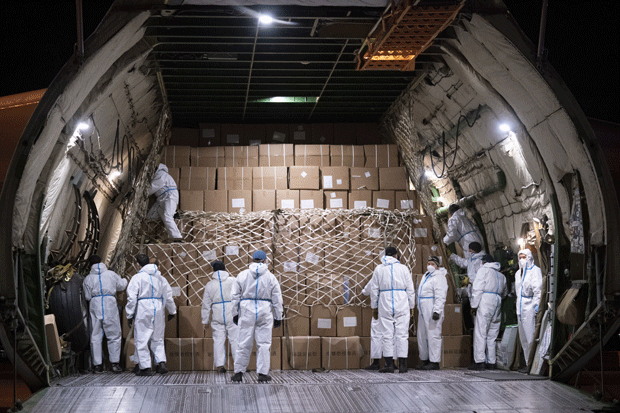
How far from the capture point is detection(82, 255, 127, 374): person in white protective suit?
9125 millimetres

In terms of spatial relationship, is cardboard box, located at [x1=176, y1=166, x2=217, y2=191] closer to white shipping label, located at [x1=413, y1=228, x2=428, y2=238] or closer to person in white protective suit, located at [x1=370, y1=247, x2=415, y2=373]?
person in white protective suit, located at [x1=370, y1=247, x2=415, y2=373]

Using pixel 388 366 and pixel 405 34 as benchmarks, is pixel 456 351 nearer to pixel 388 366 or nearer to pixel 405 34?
pixel 388 366

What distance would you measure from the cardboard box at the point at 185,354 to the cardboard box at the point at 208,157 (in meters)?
2.98

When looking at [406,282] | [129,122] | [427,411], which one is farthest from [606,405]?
[129,122]

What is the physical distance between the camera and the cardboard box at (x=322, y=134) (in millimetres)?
11531

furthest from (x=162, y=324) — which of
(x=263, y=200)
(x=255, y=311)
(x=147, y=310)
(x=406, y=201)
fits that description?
(x=406, y=201)

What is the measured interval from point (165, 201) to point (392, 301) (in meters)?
3.69

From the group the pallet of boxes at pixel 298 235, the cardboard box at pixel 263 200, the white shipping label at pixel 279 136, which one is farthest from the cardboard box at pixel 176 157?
the white shipping label at pixel 279 136

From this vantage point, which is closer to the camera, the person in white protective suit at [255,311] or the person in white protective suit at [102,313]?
the person in white protective suit at [255,311]

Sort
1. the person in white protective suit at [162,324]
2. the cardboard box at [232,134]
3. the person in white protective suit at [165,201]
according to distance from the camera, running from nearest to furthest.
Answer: the person in white protective suit at [162,324], the person in white protective suit at [165,201], the cardboard box at [232,134]

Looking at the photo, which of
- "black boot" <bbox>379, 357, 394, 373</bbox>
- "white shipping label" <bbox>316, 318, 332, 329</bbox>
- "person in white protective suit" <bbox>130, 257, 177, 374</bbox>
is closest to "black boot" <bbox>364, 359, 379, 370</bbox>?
"black boot" <bbox>379, 357, 394, 373</bbox>

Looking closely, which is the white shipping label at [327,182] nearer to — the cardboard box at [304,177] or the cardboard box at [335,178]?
the cardboard box at [335,178]

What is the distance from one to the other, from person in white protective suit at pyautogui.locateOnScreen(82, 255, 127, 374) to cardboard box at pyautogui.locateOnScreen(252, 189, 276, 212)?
2390mm

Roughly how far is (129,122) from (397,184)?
424cm
